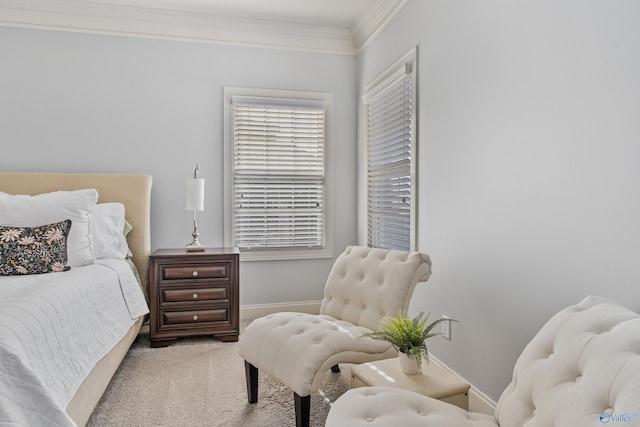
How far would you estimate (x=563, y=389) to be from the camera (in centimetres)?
100

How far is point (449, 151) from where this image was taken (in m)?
2.38

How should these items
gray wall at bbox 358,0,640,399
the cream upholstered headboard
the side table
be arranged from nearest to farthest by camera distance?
gray wall at bbox 358,0,640,399 < the side table < the cream upholstered headboard

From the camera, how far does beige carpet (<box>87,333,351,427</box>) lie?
2.01 metres

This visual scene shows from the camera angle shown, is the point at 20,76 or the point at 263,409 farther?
the point at 20,76

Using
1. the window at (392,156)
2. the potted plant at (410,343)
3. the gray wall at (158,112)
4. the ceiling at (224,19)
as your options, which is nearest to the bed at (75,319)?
the gray wall at (158,112)

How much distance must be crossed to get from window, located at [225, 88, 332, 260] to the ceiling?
509 millimetres

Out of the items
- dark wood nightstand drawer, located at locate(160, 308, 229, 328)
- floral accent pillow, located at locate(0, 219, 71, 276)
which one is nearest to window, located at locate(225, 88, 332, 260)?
dark wood nightstand drawer, located at locate(160, 308, 229, 328)

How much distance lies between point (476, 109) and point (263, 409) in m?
1.95

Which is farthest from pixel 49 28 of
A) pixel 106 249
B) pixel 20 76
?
pixel 106 249

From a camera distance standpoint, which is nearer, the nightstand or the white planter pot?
the white planter pot

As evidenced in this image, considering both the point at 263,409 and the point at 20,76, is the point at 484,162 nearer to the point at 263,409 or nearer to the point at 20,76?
the point at 263,409

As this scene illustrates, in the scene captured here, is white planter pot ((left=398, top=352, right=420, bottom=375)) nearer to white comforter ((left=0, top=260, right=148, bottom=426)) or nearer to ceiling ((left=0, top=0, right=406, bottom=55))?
white comforter ((left=0, top=260, right=148, bottom=426))

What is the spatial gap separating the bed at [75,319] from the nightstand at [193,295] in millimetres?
205

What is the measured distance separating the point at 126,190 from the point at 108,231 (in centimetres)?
48
